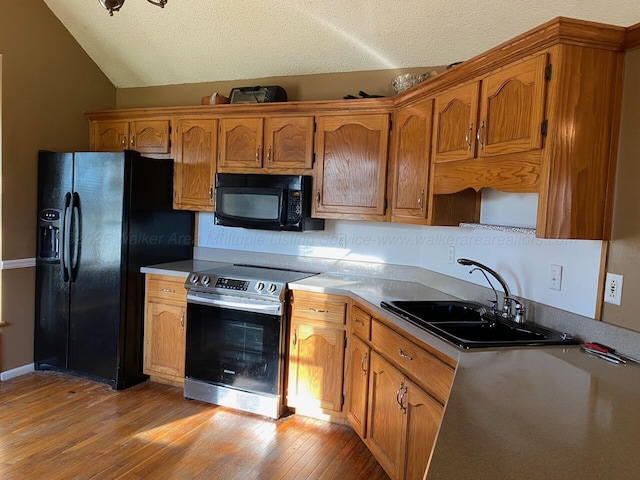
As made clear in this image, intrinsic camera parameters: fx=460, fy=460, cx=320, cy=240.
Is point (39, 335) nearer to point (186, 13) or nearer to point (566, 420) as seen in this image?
point (186, 13)

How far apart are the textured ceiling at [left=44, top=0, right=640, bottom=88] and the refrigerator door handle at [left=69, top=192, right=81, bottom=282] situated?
1.32m

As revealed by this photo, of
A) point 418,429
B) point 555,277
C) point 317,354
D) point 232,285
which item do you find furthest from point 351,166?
point 418,429

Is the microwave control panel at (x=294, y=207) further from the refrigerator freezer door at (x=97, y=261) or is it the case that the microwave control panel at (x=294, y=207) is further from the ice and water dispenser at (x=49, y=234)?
the ice and water dispenser at (x=49, y=234)

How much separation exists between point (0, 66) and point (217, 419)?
2.89 meters

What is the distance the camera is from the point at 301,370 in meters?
2.96

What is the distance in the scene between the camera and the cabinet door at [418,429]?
1.83 m

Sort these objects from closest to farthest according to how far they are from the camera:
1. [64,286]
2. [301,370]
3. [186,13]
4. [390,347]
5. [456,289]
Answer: [390,347] < [456,289] < [301,370] < [186,13] < [64,286]

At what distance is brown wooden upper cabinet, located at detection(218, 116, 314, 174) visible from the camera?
321cm

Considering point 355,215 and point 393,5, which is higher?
point 393,5

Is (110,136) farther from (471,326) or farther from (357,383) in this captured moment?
Result: (471,326)

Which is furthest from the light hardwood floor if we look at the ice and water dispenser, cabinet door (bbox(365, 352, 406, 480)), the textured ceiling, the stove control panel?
the textured ceiling

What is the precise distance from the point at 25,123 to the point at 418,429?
3450mm

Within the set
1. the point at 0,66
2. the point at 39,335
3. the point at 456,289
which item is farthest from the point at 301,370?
the point at 0,66

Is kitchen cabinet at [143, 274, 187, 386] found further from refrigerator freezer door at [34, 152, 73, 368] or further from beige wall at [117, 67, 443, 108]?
beige wall at [117, 67, 443, 108]
